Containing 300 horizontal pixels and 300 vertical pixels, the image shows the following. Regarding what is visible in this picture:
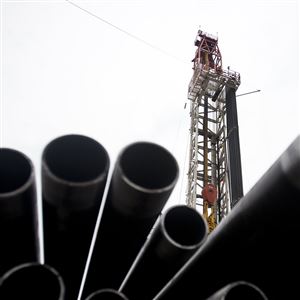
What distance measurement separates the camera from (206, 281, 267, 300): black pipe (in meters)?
2.20

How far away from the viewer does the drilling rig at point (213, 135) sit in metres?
22.5

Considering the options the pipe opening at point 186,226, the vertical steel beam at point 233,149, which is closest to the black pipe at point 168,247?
the pipe opening at point 186,226

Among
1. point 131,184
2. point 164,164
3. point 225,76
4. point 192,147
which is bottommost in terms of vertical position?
point 131,184

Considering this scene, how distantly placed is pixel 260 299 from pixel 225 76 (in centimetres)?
2610

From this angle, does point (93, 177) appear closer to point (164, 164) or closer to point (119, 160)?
point (119, 160)

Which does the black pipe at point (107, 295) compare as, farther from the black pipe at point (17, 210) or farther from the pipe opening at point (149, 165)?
the pipe opening at point (149, 165)

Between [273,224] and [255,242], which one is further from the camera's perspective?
[255,242]

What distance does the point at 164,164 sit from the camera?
237 centimetres

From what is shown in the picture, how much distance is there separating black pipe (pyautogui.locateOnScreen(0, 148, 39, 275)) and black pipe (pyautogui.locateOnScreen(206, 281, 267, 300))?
1.26 metres

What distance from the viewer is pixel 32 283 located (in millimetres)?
2254

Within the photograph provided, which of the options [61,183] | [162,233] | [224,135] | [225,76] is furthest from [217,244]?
[225,76]

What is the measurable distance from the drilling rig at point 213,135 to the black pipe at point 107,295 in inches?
748

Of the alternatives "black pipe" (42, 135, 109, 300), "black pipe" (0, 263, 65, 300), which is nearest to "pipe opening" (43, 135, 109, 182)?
"black pipe" (42, 135, 109, 300)

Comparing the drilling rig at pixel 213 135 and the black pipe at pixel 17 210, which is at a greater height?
the drilling rig at pixel 213 135
